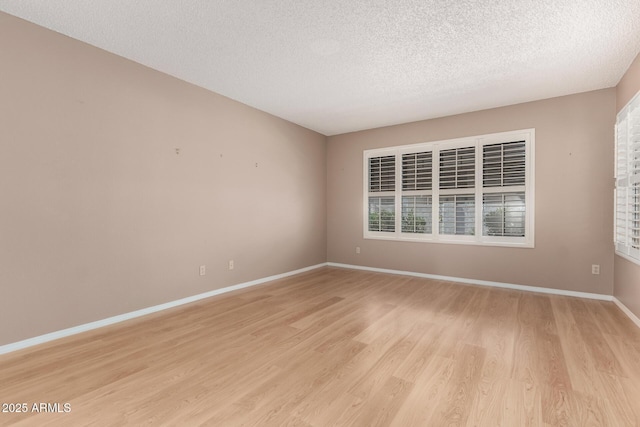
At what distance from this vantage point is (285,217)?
16.6 ft

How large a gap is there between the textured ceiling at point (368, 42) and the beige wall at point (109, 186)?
0.34 m

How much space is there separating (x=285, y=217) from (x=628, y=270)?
171 inches

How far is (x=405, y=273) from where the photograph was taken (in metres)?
5.12

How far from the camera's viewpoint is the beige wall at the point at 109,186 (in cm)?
239

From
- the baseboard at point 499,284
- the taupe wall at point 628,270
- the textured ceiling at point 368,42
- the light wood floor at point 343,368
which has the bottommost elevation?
the light wood floor at point 343,368

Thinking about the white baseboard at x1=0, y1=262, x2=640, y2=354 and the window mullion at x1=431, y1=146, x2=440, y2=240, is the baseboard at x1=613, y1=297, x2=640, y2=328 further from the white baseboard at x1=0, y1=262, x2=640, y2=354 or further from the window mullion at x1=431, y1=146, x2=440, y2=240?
the window mullion at x1=431, y1=146, x2=440, y2=240

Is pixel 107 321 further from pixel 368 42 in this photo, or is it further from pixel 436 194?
pixel 436 194

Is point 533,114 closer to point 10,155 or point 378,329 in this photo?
point 378,329

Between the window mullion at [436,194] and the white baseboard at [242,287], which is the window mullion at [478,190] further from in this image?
the white baseboard at [242,287]

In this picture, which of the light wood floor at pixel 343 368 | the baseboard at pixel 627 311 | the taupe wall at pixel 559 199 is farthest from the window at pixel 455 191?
the light wood floor at pixel 343 368

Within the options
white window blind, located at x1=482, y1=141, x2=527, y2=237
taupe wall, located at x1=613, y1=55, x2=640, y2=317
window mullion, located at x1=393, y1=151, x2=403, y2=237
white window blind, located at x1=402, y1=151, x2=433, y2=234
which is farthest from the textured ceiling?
window mullion, located at x1=393, y1=151, x2=403, y2=237

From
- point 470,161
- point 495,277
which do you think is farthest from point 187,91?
point 495,277

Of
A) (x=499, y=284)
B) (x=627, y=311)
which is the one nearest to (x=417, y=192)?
(x=499, y=284)

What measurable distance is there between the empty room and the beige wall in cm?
2
